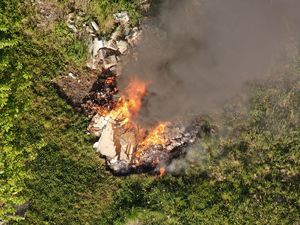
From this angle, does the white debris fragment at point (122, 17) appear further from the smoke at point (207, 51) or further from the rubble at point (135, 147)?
the rubble at point (135, 147)

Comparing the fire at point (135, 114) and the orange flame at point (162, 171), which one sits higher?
the fire at point (135, 114)

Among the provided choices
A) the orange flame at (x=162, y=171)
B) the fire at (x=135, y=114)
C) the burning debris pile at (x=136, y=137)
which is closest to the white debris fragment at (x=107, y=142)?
the burning debris pile at (x=136, y=137)

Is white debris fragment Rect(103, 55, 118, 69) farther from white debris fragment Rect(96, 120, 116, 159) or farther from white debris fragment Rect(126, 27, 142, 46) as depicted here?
white debris fragment Rect(96, 120, 116, 159)

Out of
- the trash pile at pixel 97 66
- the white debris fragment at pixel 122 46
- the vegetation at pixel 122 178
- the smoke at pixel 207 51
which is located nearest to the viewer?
the vegetation at pixel 122 178

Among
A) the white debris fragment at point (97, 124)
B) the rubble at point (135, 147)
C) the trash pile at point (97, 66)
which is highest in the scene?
the trash pile at point (97, 66)

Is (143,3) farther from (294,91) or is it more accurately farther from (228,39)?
(294,91)

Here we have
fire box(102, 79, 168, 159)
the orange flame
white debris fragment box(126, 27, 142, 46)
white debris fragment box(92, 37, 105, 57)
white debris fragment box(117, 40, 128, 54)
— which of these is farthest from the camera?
white debris fragment box(92, 37, 105, 57)

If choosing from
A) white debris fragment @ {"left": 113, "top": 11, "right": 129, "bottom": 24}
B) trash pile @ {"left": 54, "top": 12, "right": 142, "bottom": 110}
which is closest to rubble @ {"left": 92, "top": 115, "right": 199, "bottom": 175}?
trash pile @ {"left": 54, "top": 12, "right": 142, "bottom": 110}

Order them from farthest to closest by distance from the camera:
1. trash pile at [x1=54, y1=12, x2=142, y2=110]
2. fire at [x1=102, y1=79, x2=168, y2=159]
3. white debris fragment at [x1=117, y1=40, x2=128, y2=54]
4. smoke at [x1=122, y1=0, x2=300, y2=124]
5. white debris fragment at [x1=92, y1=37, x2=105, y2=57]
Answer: white debris fragment at [x1=92, y1=37, x2=105, y2=57]
trash pile at [x1=54, y1=12, x2=142, y2=110]
white debris fragment at [x1=117, y1=40, x2=128, y2=54]
fire at [x1=102, y1=79, x2=168, y2=159]
smoke at [x1=122, y1=0, x2=300, y2=124]
